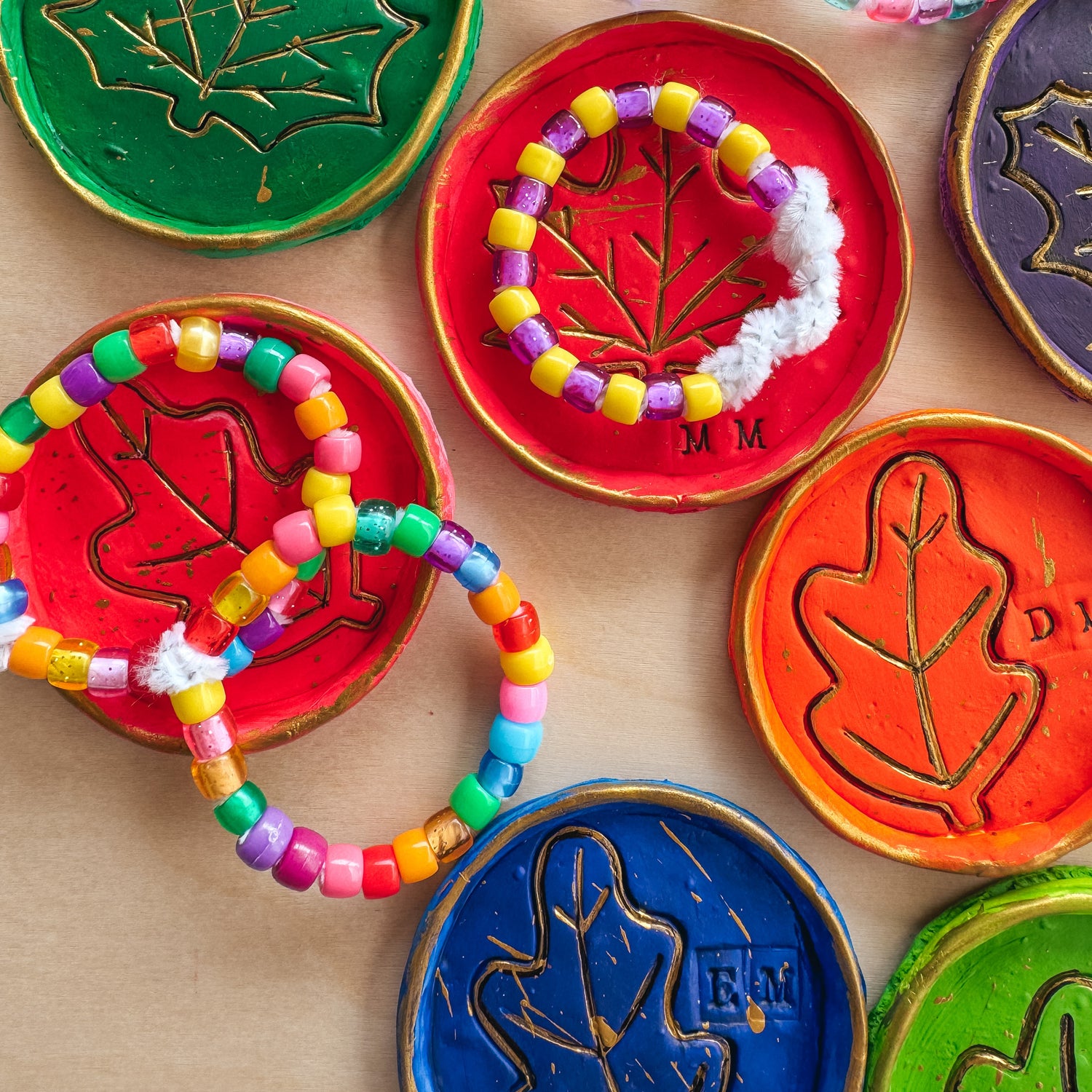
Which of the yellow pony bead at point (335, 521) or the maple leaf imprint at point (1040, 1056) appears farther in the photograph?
the maple leaf imprint at point (1040, 1056)

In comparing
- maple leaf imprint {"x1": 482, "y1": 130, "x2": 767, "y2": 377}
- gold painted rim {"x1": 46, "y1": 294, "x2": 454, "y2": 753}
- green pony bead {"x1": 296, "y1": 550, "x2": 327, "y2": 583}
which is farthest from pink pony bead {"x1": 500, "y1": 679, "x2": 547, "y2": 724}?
maple leaf imprint {"x1": 482, "y1": 130, "x2": 767, "y2": 377}

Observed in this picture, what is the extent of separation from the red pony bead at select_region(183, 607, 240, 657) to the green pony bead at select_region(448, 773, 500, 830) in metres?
0.30

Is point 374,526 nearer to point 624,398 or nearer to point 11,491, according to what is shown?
point 624,398

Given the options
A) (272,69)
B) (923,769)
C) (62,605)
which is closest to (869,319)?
(923,769)

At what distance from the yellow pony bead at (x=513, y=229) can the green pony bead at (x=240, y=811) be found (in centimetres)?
63

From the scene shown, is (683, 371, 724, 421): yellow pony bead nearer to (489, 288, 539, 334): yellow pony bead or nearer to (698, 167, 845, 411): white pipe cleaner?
(698, 167, 845, 411): white pipe cleaner

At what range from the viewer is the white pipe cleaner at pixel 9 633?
2.66 ft

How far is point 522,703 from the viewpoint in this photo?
0.88m

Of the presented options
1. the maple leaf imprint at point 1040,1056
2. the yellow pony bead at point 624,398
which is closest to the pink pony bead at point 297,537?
the yellow pony bead at point 624,398

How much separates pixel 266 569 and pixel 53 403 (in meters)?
0.27

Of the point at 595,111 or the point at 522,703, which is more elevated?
the point at 595,111

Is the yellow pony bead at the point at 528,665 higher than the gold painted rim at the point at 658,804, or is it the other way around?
the yellow pony bead at the point at 528,665

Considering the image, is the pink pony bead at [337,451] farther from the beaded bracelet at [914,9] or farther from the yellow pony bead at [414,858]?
the beaded bracelet at [914,9]

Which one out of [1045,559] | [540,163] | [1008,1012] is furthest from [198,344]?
[1008,1012]
